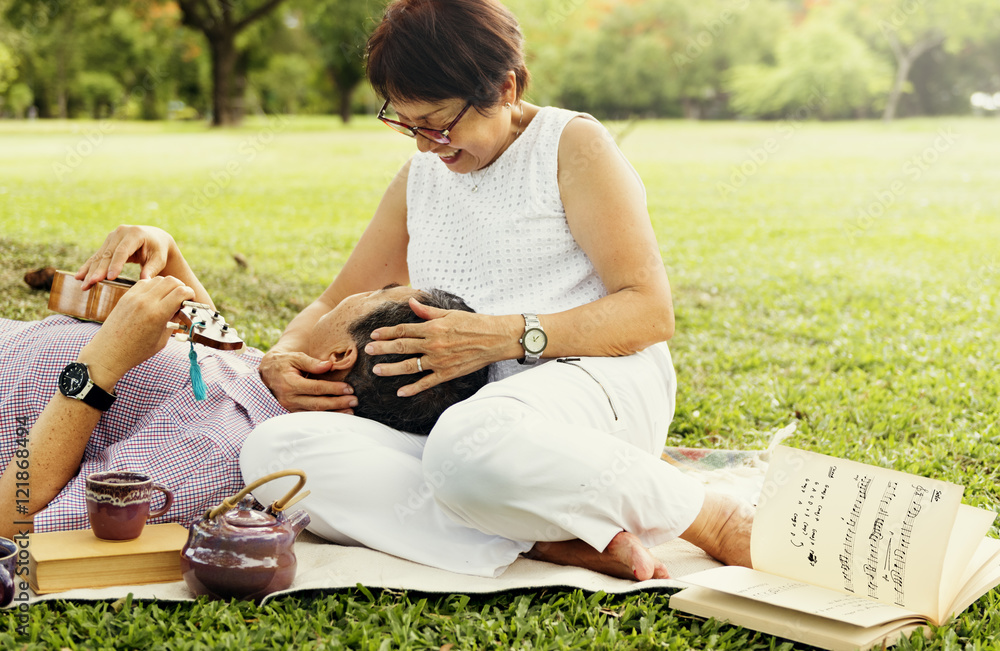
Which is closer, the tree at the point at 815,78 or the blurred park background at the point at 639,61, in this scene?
the blurred park background at the point at 639,61

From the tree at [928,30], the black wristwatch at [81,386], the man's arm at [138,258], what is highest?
the tree at [928,30]

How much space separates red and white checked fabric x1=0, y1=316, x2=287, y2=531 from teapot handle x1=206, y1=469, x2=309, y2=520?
37cm

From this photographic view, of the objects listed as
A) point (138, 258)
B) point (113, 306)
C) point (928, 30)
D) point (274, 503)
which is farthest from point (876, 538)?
point (928, 30)

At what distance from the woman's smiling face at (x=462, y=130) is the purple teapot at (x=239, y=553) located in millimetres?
1283

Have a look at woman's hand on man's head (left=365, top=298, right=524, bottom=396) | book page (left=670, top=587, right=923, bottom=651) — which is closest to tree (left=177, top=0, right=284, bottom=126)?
woman's hand on man's head (left=365, top=298, right=524, bottom=396)

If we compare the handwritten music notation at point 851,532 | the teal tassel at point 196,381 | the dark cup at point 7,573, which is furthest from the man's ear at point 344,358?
the handwritten music notation at point 851,532

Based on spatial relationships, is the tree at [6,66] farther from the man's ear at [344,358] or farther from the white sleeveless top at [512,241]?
the man's ear at [344,358]

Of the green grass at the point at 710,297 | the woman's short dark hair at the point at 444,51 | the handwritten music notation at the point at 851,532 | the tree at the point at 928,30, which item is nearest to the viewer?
the green grass at the point at 710,297

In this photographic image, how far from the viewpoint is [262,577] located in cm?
244

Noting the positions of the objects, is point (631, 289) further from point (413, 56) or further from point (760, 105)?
point (760, 105)

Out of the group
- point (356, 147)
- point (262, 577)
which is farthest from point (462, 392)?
point (356, 147)

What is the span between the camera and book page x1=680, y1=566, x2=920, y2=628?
2297mm

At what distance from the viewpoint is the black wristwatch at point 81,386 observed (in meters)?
2.68

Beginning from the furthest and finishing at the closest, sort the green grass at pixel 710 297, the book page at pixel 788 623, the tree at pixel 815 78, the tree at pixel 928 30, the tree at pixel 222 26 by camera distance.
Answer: the tree at pixel 928 30, the tree at pixel 815 78, the tree at pixel 222 26, the green grass at pixel 710 297, the book page at pixel 788 623
